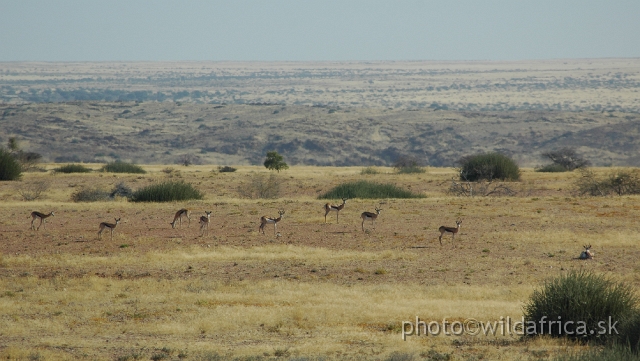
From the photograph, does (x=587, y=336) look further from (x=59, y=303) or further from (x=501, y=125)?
(x=501, y=125)

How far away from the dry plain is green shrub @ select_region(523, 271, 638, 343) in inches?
18.4

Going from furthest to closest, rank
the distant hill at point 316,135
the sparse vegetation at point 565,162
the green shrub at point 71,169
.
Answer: the distant hill at point 316,135 → the sparse vegetation at point 565,162 → the green shrub at point 71,169

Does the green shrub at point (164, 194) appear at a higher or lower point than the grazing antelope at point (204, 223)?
lower

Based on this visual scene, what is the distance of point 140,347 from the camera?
13398mm

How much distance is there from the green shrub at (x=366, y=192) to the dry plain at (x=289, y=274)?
8.44 feet

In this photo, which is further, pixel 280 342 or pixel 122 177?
pixel 122 177

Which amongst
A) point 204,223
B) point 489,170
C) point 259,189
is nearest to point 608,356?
point 204,223

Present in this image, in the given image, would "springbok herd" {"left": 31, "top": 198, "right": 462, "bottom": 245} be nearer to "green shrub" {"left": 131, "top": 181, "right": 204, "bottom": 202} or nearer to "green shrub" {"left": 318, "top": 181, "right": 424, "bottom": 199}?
"green shrub" {"left": 131, "top": 181, "right": 204, "bottom": 202}

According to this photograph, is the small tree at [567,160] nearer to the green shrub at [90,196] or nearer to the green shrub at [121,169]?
the green shrub at [121,169]

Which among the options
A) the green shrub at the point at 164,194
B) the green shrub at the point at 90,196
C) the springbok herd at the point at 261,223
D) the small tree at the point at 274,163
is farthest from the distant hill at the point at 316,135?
the springbok herd at the point at 261,223

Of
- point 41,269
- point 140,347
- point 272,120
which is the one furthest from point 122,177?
point 272,120

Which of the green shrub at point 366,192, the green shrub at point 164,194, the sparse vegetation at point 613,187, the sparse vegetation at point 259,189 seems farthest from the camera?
the sparse vegetation at point 259,189

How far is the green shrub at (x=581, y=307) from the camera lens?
1356 centimetres

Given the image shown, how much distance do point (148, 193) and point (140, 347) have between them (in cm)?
2182
